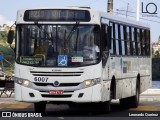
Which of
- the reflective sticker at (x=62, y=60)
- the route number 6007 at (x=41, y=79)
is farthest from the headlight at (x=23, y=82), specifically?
the reflective sticker at (x=62, y=60)

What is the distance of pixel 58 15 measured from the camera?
728 inches

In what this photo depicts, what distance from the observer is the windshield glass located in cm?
1812

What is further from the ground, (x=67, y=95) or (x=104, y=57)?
(x=104, y=57)

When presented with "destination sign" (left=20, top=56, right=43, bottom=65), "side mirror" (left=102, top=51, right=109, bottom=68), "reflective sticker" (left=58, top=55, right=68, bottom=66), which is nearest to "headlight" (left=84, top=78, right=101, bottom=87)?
"side mirror" (left=102, top=51, right=109, bottom=68)

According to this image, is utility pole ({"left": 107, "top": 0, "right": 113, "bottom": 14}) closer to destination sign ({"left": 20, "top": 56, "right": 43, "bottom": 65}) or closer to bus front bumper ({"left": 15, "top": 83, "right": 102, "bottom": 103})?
destination sign ({"left": 20, "top": 56, "right": 43, "bottom": 65})

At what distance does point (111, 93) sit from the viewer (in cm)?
2009

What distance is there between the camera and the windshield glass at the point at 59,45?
18125 millimetres

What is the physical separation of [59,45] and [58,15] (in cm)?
84

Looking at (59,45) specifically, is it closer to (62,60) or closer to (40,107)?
(62,60)

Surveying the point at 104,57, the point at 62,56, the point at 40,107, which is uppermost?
the point at 62,56

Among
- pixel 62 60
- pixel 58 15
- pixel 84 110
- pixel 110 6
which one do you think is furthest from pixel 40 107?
pixel 110 6

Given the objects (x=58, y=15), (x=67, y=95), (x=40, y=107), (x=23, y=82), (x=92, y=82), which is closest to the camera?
(x=67, y=95)

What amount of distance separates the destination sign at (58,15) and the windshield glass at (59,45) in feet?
0.63

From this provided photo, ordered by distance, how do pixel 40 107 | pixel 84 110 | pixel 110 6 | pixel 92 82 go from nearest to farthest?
pixel 92 82, pixel 40 107, pixel 84 110, pixel 110 6
